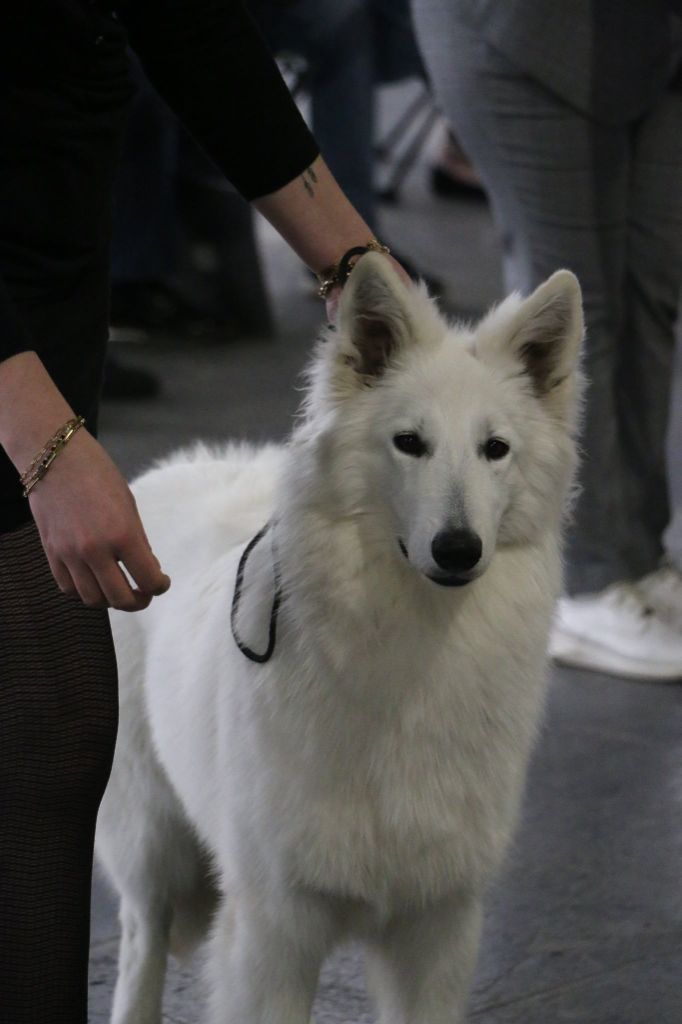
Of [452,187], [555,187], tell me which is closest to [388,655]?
[555,187]

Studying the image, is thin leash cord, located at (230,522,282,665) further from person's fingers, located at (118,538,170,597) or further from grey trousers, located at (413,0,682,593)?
grey trousers, located at (413,0,682,593)

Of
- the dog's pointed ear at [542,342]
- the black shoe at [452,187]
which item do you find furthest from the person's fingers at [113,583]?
the black shoe at [452,187]

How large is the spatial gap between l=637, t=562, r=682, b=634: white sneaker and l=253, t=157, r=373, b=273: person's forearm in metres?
1.92

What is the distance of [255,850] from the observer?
174cm

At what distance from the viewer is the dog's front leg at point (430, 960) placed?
5.91 feet

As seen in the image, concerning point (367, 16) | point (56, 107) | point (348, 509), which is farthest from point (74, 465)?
point (367, 16)

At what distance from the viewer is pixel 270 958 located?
1758 millimetres

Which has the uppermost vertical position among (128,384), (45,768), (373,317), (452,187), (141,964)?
(373,317)

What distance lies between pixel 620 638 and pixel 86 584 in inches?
93.4

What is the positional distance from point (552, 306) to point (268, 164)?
1.24 feet

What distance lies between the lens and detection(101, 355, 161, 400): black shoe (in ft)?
17.1

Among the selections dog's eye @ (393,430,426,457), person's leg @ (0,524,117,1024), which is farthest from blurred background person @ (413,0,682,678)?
person's leg @ (0,524,117,1024)

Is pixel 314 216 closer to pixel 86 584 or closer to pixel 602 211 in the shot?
pixel 86 584

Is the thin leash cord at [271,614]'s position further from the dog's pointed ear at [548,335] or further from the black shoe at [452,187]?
the black shoe at [452,187]
